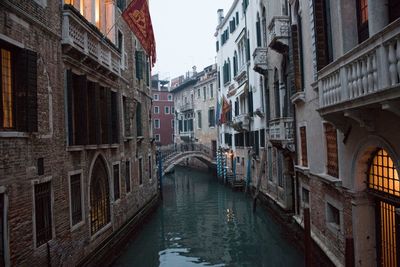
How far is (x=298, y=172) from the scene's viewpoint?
12.1 meters

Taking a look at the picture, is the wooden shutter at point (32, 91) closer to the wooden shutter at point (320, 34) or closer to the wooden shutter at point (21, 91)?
the wooden shutter at point (21, 91)

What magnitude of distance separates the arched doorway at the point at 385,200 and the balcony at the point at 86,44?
6600 millimetres

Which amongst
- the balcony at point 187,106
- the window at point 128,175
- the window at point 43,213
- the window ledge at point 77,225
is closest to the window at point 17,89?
the window at point 43,213

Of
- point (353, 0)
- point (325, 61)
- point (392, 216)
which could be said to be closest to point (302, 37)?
point (325, 61)

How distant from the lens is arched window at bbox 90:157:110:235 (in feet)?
34.7

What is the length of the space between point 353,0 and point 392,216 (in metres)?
3.76

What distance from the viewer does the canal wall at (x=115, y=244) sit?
32.2ft

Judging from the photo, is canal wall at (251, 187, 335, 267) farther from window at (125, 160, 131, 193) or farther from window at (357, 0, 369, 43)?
window at (125, 160, 131, 193)

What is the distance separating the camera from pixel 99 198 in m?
11.3

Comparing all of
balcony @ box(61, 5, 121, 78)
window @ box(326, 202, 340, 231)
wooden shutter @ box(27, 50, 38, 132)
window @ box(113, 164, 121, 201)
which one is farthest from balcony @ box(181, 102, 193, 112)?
wooden shutter @ box(27, 50, 38, 132)

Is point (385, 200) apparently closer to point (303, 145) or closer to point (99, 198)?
point (303, 145)

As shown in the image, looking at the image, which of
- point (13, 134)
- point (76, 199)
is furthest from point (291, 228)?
point (13, 134)

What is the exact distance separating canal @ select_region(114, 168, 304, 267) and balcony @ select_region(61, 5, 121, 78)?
5800mm

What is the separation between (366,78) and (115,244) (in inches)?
363
